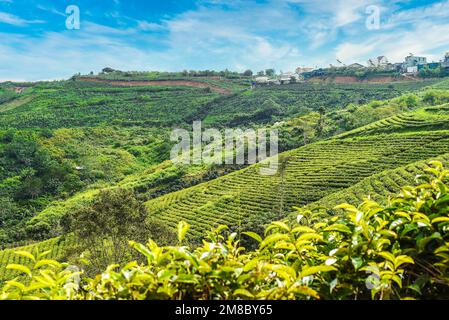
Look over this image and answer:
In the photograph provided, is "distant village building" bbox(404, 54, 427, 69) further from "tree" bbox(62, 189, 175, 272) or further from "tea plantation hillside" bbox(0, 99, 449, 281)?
"tree" bbox(62, 189, 175, 272)

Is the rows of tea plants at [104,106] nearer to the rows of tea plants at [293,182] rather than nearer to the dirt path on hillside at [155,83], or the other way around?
the dirt path on hillside at [155,83]

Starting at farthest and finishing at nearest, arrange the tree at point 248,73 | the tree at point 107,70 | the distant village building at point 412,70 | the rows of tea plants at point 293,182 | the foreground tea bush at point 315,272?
1. the tree at point 248,73
2. the tree at point 107,70
3. the distant village building at point 412,70
4. the rows of tea plants at point 293,182
5. the foreground tea bush at point 315,272

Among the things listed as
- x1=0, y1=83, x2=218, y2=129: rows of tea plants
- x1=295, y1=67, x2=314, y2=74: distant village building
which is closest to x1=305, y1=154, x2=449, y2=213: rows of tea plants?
x1=0, y1=83, x2=218, y2=129: rows of tea plants

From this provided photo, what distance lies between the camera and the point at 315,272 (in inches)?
45.8

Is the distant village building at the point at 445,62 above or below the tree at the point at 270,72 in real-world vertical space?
below

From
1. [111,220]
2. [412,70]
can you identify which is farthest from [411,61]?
[111,220]

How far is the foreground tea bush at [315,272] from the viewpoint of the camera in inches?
44.9

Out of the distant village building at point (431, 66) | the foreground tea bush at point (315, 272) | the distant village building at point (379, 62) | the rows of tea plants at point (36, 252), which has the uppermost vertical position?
the distant village building at point (379, 62)

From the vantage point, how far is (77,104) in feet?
222

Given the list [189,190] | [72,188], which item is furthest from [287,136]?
[72,188]

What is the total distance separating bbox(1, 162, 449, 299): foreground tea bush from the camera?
1140mm

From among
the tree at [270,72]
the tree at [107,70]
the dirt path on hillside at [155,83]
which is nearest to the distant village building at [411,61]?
the tree at [270,72]

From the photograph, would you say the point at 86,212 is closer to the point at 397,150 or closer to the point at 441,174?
the point at 441,174
